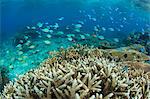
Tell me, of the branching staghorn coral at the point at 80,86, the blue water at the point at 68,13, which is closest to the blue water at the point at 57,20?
the blue water at the point at 68,13

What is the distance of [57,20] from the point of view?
4578 millimetres

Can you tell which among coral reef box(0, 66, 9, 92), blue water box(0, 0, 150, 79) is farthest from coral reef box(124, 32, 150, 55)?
coral reef box(0, 66, 9, 92)

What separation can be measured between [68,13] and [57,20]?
0.19 m

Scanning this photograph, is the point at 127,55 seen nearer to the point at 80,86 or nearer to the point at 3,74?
the point at 3,74

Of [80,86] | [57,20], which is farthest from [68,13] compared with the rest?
[80,86]

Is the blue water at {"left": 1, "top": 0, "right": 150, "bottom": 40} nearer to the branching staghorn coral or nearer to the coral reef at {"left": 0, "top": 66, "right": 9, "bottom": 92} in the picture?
the coral reef at {"left": 0, "top": 66, "right": 9, "bottom": 92}

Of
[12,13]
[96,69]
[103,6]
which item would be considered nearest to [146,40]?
[103,6]

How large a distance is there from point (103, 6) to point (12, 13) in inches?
54.6

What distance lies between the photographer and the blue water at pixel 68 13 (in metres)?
4.44

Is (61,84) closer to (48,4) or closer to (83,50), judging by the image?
(83,50)

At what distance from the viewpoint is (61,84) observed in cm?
221

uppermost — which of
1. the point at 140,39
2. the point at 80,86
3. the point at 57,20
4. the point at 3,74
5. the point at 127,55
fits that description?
the point at 80,86

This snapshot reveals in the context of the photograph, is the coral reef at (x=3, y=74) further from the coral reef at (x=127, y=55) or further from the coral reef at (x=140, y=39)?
the coral reef at (x=140, y=39)

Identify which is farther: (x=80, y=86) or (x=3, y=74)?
(x=3, y=74)
